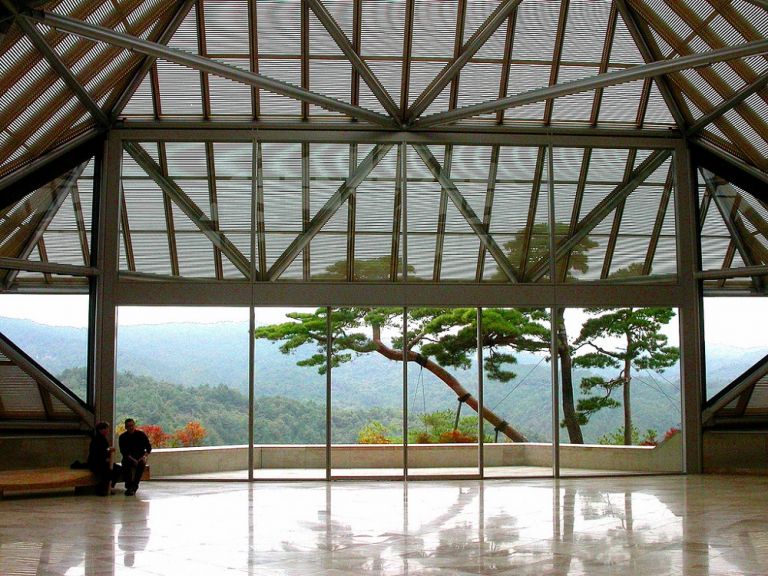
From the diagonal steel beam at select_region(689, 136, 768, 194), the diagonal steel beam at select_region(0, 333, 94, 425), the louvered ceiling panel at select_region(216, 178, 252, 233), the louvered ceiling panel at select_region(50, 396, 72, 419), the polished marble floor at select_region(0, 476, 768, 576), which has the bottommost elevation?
the polished marble floor at select_region(0, 476, 768, 576)

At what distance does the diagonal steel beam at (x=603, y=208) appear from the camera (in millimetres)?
18469

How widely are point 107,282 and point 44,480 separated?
15.4 feet

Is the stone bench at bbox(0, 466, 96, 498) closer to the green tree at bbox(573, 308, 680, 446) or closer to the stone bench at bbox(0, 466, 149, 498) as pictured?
the stone bench at bbox(0, 466, 149, 498)

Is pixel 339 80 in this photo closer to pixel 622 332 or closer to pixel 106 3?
pixel 106 3

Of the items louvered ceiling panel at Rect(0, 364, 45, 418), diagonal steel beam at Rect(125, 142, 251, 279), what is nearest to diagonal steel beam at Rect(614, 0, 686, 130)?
diagonal steel beam at Rect(125, 142, 251, 279)

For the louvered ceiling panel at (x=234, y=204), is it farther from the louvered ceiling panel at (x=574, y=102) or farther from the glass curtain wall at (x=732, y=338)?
the glass curtain wall at (x=732, y=338)

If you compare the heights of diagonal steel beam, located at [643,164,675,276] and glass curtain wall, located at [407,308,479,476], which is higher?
diagonal steel beam, located at [643,164,675,276]

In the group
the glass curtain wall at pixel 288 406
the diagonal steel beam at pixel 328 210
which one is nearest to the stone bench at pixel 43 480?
the glass curtain wall at pixel 288 406

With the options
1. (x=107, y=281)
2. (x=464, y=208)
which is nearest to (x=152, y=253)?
(x=107, y=281)

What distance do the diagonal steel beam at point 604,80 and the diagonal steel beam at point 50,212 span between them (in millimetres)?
6863

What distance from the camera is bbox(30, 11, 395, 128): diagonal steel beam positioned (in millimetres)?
13153

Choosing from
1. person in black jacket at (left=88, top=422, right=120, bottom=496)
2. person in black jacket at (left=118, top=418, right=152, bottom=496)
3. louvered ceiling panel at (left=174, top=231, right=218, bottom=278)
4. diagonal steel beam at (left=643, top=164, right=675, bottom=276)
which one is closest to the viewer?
→ person in black jacket at (left=88, top=422, right=120, bottom=496)

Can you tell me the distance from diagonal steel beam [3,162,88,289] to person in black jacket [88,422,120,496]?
3.71 metres

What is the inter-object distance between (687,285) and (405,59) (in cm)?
740
